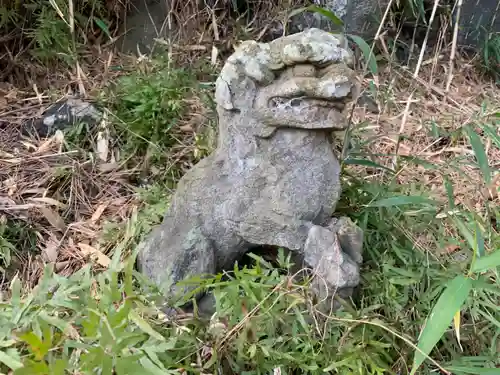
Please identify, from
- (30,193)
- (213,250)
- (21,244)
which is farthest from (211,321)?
(30,193)

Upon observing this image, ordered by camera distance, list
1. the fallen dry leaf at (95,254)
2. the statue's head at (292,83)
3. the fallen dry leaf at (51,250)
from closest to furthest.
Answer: the statue's head at (292,83) → the fallen dry leaf at (95,254) → the fallen dry leaf at (51,250)

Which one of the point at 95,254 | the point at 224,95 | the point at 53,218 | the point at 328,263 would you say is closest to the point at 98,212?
the point at 53,218

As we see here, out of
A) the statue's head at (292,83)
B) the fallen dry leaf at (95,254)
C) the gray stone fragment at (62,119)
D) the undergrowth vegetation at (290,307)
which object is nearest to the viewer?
the undergrowth vegetation at (290,307)

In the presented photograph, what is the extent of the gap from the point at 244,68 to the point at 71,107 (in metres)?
1.28

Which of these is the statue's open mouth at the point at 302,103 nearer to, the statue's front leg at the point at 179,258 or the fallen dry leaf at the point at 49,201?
the statue's front leg at the point at 179,258

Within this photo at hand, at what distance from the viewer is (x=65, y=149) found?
2082mm

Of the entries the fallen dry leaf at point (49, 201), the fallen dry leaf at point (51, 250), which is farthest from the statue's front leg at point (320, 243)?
the fallen dry leaf at point (49, 201)

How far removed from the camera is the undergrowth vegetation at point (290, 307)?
34.7 inches

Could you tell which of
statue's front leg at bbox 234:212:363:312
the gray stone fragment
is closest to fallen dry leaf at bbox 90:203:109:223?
the gray stone fragment

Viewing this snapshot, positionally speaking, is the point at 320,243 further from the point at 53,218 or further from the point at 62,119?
the point at 62,119

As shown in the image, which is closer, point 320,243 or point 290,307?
point 290,307

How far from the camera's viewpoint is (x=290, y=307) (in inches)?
42.1

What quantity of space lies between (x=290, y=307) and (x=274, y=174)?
0.96ft

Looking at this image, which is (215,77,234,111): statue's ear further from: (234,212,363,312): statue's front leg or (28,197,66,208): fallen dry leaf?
(28,197,66,208): fallen dry leaf
